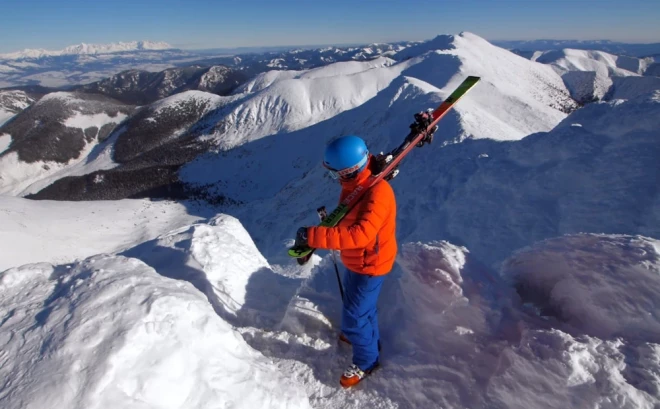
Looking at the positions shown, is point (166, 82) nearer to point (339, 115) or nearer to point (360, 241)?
point (339, 115)

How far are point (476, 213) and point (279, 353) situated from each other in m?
10.1

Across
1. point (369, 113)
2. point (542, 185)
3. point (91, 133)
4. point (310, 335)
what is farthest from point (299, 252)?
point (91, 133)

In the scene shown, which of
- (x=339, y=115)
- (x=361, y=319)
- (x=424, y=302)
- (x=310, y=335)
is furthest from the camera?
(x=339, y=115)

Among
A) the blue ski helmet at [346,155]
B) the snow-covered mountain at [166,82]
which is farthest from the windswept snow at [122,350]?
the snow-covered mountain at [166,82]

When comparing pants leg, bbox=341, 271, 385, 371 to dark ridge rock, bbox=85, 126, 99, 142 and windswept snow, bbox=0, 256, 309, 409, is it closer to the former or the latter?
windswept snow, bbox=0, 256, 309, 409

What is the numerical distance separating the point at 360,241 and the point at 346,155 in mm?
991

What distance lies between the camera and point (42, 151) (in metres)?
62.1

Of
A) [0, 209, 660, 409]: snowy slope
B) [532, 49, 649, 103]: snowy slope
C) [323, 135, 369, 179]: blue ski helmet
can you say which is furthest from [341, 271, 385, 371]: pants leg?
[532, 49, 649, 103]: snowy slope

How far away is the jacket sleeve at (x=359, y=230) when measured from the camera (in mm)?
3740

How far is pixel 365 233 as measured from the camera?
12.5 ft

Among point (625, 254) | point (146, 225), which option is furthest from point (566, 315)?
point (146, 225)

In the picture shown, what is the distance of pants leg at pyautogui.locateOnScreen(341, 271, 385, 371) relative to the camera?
13.9ft

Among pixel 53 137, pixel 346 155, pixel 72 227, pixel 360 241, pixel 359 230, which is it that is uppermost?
pixel 346 155

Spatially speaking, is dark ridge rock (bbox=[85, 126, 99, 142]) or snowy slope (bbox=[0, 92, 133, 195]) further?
dark ridge rock (bbox=[85, 126, 99, 142])
